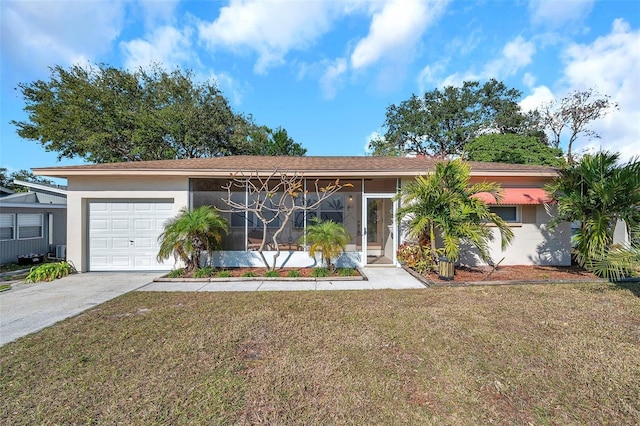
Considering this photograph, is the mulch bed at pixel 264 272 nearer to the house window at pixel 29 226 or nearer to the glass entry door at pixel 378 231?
the glass entry door at pixel 378 231

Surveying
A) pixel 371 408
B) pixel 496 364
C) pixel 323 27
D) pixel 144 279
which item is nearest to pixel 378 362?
pixel 371 408

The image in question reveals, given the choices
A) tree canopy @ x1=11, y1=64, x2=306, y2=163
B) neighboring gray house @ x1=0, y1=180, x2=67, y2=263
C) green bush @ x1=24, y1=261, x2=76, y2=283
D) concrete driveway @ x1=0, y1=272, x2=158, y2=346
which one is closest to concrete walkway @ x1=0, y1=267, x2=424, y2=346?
concrete driveway @ x1=0, y1=272, x2=158, y2=346

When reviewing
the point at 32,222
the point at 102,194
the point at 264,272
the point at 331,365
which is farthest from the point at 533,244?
the point at 32,222

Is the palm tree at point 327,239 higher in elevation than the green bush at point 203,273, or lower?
higher

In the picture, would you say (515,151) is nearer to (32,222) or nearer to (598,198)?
(598,198)

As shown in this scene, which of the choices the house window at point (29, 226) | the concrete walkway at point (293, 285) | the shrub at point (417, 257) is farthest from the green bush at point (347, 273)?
the house window at point (29, 226)

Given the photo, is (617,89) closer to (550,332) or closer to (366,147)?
(366,147)

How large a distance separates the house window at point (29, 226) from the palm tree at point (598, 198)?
1940cm

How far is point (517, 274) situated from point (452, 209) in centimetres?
288

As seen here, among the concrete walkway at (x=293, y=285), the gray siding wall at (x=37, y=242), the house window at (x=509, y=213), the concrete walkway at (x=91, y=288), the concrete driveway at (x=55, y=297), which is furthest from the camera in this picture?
the gray siding wall at (x=37, y=242)

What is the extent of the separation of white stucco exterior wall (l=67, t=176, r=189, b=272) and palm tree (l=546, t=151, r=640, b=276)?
11411 mm

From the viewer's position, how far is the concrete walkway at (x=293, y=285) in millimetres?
7211

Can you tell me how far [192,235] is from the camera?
828 centimetres

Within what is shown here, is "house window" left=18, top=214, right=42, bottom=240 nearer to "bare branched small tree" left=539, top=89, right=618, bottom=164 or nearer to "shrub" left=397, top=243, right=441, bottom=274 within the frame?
"shrub" left=397, top=243, right=441, bottom=274
